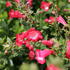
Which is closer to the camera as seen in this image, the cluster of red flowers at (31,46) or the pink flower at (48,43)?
the cluster of red flowers at (31,46)

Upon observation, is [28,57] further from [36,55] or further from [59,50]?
[59,50]

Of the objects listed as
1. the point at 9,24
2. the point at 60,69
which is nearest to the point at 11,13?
the point at 9,24

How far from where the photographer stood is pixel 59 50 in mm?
1894

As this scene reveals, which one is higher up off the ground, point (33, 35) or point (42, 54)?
point (33, 35)

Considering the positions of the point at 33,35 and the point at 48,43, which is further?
the point at 48,43

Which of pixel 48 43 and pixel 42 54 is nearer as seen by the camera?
pixel 42 54

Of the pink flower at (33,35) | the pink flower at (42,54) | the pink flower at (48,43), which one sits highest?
the pink flower at (33,35)

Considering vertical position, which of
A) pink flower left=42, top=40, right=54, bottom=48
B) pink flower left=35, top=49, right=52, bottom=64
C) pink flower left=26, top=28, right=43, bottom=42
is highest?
pink flower left=26, top=28, right=43, bottom=42

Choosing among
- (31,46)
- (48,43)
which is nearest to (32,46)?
(31,46)

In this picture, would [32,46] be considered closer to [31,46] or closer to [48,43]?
[31,46]

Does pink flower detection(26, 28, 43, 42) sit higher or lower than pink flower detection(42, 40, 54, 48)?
higher

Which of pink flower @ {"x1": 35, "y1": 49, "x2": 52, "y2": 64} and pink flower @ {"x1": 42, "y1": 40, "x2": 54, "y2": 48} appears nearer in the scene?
pink flower @ {"x1": 35, "y1": 49, "x2": 52, "y2": 64}

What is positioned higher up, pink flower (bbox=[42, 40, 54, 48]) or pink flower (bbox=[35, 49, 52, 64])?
pink flower (bbox=[42, 40, 54, 48])

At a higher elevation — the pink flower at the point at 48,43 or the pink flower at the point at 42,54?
the pink flower at the point at 48,43
